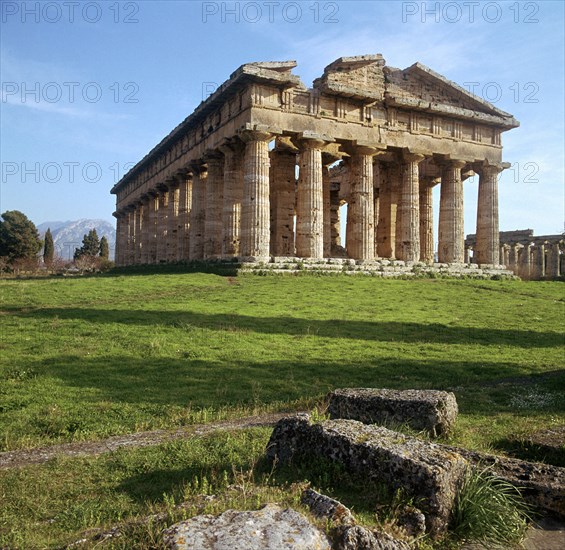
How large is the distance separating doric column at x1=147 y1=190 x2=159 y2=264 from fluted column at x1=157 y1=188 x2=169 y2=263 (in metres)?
1.53

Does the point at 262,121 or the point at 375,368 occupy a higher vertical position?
the point at 262,121

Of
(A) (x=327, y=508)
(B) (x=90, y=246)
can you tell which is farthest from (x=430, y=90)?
(B) (x=90, y=246)

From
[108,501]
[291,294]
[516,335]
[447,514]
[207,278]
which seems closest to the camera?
[447,514]

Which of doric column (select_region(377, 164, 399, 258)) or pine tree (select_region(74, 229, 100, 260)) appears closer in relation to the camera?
doric column (select_region(377, 164, 399, 258))

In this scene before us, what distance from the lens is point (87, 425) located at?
25.7 feet

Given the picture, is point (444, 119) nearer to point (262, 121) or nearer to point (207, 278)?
point (262, 121)

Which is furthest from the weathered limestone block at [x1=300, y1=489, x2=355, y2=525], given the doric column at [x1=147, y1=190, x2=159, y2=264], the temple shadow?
the doric column at [x1=147, y1=190, x2=159, y2=264]

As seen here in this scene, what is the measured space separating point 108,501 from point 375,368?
8024 millimetres

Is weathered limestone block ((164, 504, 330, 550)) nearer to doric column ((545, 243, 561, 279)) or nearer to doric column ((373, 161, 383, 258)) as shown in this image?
doric column ((373, 161, 383, 258))

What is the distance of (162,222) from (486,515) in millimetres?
44496

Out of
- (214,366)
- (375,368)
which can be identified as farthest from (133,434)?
(375,368)

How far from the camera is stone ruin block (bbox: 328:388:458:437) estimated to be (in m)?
6.72

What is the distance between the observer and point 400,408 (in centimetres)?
684

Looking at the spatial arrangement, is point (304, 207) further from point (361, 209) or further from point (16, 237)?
point (16, 237)
